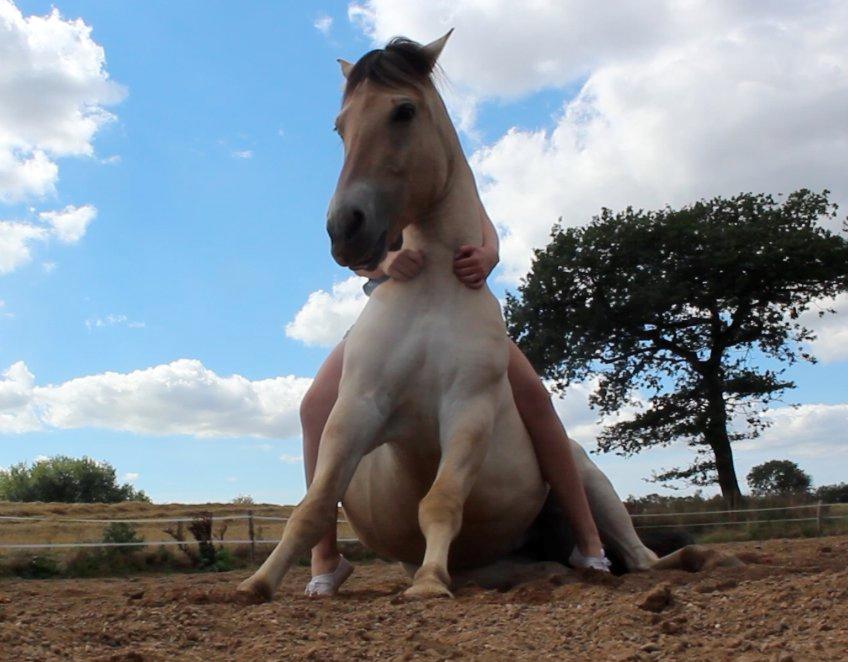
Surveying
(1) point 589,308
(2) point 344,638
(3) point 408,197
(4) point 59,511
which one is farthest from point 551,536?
(1) point 589,308

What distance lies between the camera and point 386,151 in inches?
117

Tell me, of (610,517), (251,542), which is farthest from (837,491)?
(610,517)

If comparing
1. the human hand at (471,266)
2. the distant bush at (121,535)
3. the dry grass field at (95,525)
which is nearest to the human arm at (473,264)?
the human hand at (471,266)

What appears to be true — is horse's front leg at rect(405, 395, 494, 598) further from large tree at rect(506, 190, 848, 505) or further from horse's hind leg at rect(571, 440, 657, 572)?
large tree at rect(506, 190, 848, 505)

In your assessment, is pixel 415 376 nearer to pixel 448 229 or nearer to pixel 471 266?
pixel 471 266

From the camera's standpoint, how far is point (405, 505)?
333 centimetres

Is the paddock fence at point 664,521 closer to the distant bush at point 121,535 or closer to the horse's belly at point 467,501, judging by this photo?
the distant bush at point 121,535

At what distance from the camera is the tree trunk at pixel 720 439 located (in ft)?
65.9

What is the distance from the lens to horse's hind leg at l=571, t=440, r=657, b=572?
3.96 m

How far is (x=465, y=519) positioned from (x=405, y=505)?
0.75 ft

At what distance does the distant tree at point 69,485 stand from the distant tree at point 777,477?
22260 millimetres

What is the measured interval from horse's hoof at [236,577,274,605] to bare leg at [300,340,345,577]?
846 mm

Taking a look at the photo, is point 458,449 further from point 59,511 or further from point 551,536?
point 59,511

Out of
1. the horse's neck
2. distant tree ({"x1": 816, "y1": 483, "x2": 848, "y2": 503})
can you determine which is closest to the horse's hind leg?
the horse's neck
